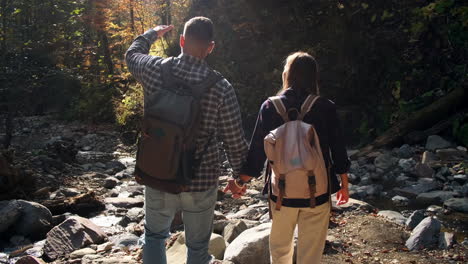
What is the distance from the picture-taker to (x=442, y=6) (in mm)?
11531

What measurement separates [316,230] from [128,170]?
8.68 metres

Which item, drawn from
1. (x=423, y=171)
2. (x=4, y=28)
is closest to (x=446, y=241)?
(x=423, y=171)

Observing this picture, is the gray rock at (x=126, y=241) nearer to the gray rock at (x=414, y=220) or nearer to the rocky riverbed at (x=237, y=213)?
the rocky riverbed at (x=237, y=213)

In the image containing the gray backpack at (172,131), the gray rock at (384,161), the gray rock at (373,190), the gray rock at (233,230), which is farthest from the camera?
the gray rock at (384,161)

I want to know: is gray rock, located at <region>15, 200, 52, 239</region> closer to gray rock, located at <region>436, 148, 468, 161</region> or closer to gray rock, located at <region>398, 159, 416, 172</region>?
gray rock, located at <region>398, 159, 416, 172</region>

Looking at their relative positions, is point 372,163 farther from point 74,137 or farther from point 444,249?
point 74,137

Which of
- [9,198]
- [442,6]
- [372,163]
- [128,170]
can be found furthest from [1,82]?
[442,6]

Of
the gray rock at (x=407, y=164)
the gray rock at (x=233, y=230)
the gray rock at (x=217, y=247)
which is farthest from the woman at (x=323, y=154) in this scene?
the gray rock at (x=407, y=164)

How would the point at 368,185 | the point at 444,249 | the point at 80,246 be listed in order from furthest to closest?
the point at 368,185, the point at 80,246, the point at 444,249

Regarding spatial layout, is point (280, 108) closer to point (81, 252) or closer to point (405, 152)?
point (81, 252)

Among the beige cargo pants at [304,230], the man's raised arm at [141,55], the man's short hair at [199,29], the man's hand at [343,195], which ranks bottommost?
the beige cargo pants at [304,230]

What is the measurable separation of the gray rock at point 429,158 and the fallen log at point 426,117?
3.83 ft

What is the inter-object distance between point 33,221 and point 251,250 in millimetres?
3714

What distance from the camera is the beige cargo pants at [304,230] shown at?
2926 millimetres
